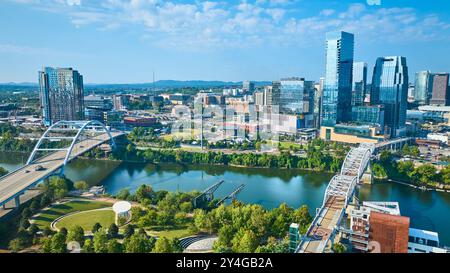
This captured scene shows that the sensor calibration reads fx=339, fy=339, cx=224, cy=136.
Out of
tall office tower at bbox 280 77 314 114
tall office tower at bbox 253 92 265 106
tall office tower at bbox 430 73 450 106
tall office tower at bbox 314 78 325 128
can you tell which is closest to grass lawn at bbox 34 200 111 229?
tall office tower at bbox 280 77 314 114

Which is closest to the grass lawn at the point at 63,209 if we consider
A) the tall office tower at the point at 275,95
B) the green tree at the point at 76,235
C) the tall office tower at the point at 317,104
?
the green tree at the point at 76,235

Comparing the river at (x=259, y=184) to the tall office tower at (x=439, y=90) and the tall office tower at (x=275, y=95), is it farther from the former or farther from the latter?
the tall office tower at (x=439, y=90)

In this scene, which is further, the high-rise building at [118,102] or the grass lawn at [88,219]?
the high-rise building at [118,102]

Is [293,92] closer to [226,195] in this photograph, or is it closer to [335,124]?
[335,124]

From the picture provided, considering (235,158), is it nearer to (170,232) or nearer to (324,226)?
(170,232)

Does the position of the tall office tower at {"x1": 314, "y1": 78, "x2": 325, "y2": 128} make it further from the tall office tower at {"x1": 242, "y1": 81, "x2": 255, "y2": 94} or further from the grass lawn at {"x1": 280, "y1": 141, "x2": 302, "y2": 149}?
the tall office tower at {"x1": 242, "y1": 81, "x2": 255, "y2": 94}

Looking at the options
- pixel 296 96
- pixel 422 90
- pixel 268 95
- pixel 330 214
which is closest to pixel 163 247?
pixel 330 214
